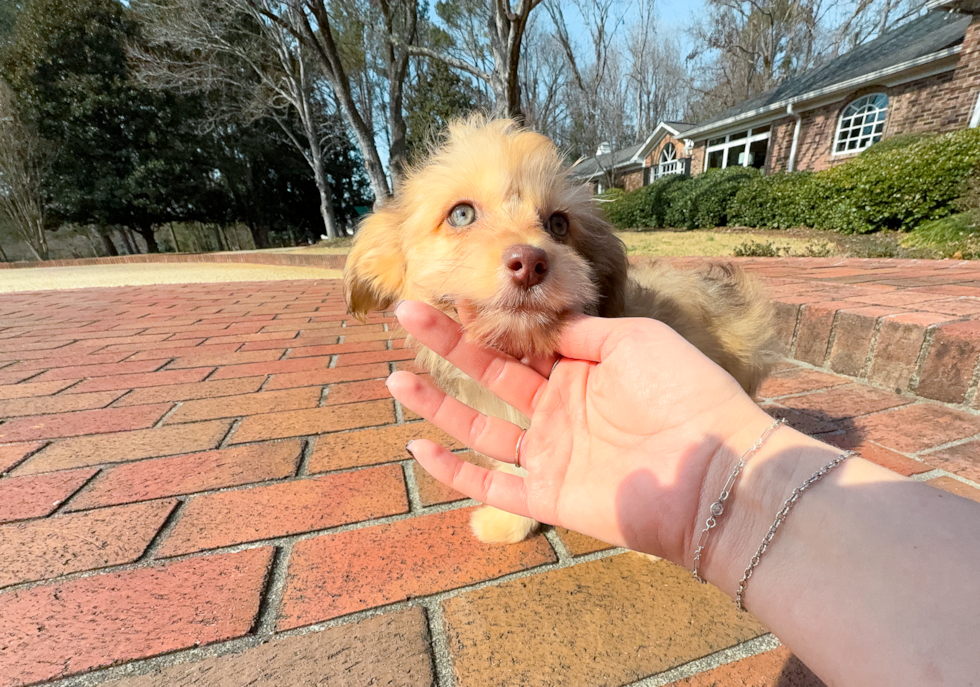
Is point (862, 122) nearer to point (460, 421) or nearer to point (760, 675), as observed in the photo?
point (460, 421)

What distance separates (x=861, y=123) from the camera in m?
16.9

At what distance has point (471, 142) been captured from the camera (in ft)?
6.37

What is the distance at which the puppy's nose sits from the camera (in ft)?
4.44

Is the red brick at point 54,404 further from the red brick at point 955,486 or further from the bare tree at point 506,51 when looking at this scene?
the bare tree at point 506,51

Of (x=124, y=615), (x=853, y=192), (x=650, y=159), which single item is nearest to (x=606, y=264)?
(x=124, y=615)

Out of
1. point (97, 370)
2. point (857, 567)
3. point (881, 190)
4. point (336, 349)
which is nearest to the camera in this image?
point (857, 567)

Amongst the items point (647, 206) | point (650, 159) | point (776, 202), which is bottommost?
point (776, 202)

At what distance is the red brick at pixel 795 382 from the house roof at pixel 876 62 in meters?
18.4

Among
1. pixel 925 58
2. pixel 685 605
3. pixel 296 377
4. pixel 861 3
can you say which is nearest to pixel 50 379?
pixel 296 377

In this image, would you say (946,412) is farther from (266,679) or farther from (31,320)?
(31,320)

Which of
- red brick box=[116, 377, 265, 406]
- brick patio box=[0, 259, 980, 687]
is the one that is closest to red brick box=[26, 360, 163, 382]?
brick patio box=[0, 259, 980, 687]

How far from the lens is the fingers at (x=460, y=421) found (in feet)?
5.21

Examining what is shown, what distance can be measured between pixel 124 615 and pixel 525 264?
1.49 meters

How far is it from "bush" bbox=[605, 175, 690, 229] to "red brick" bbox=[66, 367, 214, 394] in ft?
55.9
